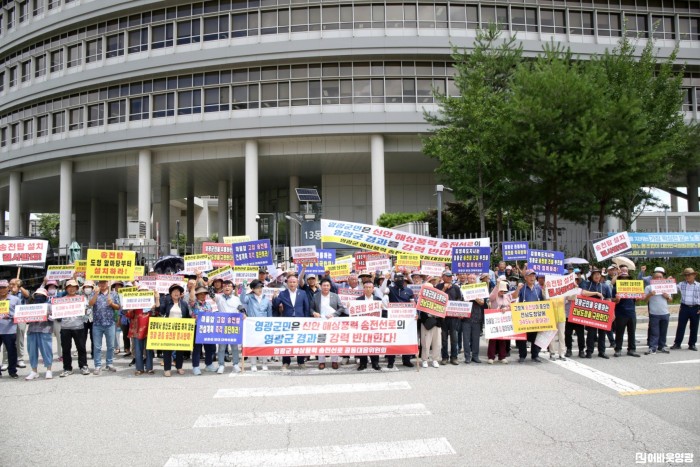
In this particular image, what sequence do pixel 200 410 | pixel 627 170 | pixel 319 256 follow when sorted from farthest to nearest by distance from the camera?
1. pixel 627 170
2. pixel 319 256
3. pixel 200 410

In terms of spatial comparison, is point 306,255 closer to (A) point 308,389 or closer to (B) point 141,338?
(B) point 141,338

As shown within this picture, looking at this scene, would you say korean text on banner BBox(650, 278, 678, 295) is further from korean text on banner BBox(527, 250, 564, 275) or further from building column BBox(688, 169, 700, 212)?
building column BBox(688, 169, 700, 212)

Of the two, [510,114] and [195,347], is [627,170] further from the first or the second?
[195,347]

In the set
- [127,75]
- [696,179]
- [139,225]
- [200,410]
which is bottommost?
[200,410]

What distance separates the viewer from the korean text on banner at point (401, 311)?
1034 centimetres

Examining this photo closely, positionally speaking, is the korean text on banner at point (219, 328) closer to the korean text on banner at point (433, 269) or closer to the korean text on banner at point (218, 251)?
the korean text on banner at point (433, 269)

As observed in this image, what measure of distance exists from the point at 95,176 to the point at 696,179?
43471 millimetres

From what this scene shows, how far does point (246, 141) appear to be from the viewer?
98.9 ft

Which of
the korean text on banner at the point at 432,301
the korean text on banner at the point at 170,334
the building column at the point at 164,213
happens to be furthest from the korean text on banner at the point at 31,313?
the building column at the point at 164,213

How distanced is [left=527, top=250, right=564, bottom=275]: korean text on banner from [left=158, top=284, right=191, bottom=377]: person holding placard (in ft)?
25.5

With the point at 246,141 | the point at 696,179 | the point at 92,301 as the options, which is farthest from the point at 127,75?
the point at 696,179

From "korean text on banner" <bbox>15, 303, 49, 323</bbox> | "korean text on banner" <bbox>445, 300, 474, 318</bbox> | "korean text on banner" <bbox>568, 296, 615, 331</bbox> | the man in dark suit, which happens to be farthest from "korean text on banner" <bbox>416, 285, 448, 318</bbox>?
"korean text on banner" <bbox>15, 303, 49, 323</bbox>

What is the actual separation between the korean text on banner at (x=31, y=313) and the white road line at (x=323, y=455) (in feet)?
19.0

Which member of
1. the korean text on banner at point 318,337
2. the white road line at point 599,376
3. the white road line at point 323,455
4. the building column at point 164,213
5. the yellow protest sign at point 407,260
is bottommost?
the white road line at point 599,376
